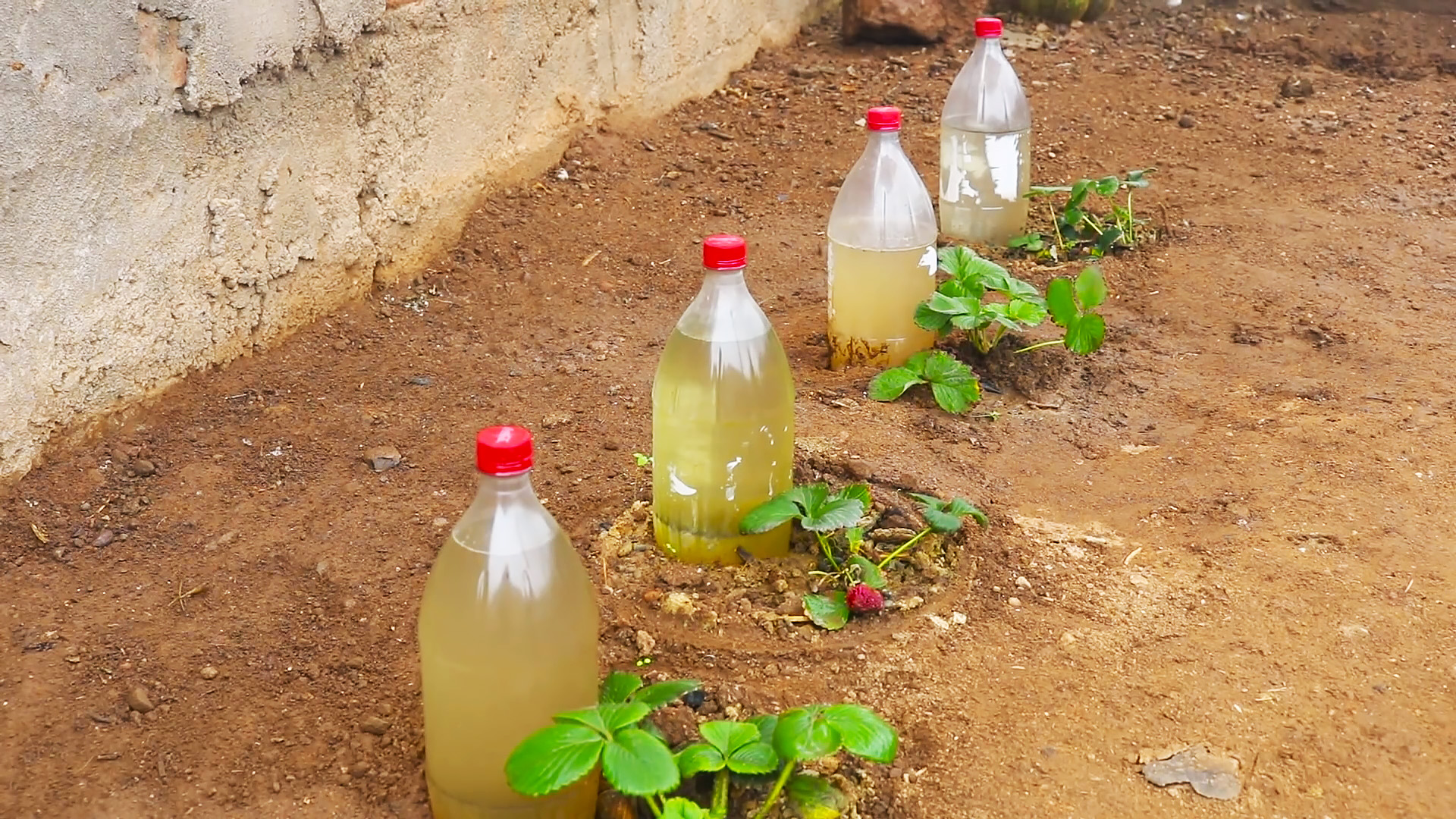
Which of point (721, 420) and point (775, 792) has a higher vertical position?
point (721, 420)

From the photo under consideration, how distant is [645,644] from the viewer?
7.37 ft

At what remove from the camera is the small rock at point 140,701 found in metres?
2.19

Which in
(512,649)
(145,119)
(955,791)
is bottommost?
(955,791)

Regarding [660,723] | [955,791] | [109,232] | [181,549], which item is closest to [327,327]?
[109,232]

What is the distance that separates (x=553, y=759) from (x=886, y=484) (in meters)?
1.23

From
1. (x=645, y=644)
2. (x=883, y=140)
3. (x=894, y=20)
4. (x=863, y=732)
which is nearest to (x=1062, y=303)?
(x=883, y=140)

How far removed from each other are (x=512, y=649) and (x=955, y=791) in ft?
2.18

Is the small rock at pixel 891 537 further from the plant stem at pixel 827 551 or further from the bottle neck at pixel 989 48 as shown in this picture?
the bottle neck at pixel 989 48

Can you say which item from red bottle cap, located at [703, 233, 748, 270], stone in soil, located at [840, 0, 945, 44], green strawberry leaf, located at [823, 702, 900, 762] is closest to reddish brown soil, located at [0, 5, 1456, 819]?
green strawberry leaf, located at [823, 702, 900, 762]

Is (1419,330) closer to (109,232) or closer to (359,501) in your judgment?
(359,501)

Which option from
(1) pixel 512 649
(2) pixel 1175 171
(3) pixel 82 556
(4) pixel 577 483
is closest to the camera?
(1) pixel 512 649

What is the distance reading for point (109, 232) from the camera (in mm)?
2834

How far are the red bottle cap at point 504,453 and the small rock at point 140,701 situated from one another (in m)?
0.88

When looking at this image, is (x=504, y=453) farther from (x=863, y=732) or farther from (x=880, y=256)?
(x=880, y=256)
